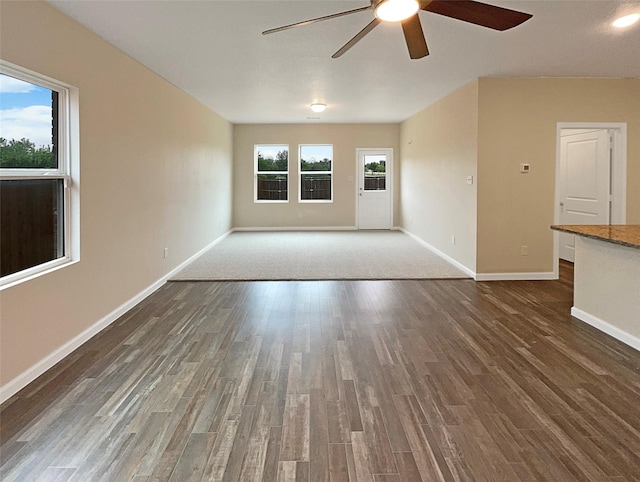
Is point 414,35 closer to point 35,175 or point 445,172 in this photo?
point 35,175

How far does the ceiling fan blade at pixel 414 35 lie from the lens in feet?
8.77

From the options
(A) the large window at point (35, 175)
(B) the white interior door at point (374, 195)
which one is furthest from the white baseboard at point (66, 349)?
(B) the white interior door at point (374, 195)

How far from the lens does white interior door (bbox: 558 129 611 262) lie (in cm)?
597

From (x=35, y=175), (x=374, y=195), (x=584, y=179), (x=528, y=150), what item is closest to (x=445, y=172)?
(x=528, y=150)

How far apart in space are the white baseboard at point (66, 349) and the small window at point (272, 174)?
19.2ft

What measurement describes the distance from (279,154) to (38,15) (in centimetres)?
798

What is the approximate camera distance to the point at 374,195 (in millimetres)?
11062

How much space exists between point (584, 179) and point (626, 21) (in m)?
3.14

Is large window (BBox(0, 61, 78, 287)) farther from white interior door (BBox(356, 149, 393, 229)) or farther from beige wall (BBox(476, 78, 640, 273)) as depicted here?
white interior door (BBox(356, 149, 393, 229))

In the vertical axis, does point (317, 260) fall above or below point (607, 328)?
above

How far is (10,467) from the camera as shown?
2.03 meters

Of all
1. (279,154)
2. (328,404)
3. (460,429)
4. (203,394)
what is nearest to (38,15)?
(203,394)

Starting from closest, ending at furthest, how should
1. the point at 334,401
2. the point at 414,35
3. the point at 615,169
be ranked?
the point at 334,401
the point at 414,35
the point at 615,169

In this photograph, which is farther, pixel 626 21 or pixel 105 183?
pixel 105 183
